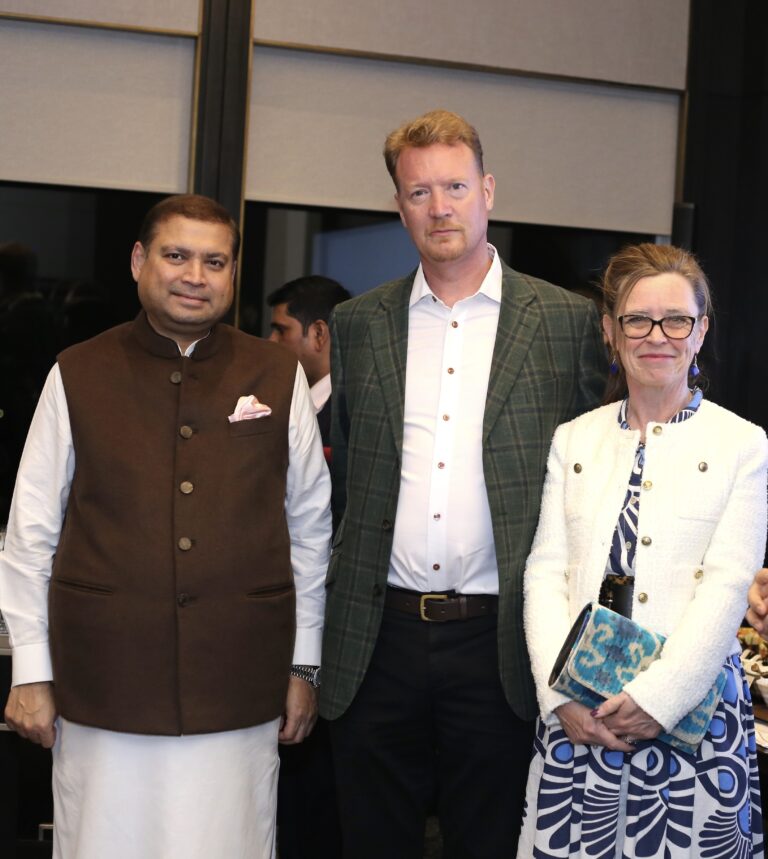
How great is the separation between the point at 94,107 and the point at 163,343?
5.23ft

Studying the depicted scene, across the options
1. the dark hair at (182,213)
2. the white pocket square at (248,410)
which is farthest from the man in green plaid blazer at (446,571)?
the dark hair at (182,213)

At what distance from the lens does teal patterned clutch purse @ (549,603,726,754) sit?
1988mm

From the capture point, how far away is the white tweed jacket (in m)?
1.99

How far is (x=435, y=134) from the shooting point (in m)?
2.39

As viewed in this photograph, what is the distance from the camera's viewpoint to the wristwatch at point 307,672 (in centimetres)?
236

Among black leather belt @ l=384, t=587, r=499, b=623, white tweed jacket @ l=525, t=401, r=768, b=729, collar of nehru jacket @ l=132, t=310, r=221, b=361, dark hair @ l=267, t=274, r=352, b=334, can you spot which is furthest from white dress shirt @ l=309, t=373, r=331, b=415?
white tweed jacket @ l=525, t=401, r=768, b=729

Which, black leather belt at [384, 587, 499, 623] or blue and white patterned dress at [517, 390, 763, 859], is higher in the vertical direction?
black leather belt at [384, 587, 499, 623]

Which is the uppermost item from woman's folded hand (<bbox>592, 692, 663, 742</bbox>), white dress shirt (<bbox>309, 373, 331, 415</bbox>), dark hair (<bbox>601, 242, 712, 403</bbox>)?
dark hair (<bbox>601, 242, 712, 403</bbox>)

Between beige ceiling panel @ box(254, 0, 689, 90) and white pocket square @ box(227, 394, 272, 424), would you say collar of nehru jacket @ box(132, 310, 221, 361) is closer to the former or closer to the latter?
white pocket square @ box(227, 394, 272, 424)

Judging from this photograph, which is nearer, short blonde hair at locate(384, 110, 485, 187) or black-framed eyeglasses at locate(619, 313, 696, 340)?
black-framed eyeglasses at locate(619, 313, 696, 340)

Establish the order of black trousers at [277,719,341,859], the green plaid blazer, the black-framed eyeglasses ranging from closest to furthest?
the black-framed eyeglasses, the green plaid blazer, black trousers at [277,719,341,859]

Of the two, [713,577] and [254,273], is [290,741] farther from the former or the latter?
[254,273]

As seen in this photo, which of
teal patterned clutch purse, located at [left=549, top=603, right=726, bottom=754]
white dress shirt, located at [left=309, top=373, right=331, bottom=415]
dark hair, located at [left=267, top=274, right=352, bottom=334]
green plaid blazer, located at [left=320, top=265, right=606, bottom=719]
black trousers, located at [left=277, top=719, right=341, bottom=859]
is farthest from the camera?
dark hair, located at [left=267, top=274, right=352, bottom=334]

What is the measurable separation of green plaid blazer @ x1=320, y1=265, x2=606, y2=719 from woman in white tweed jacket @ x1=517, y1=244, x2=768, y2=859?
9 centimetres
